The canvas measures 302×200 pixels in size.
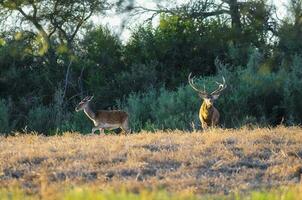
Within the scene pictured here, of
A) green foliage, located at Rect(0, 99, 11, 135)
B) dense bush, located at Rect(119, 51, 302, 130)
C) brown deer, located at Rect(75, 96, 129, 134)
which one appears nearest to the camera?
brown deer, located at Rect(75, 96, 129, 134)

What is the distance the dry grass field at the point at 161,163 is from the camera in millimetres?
10805

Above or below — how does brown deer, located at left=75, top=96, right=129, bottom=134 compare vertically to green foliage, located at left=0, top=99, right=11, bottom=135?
above

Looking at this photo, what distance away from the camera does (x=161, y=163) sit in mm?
12102

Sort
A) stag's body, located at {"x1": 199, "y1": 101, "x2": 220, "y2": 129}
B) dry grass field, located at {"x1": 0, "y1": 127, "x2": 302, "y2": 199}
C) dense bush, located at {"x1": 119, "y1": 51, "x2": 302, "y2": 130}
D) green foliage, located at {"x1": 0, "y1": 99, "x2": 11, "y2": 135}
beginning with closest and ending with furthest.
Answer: dry grass field, located at {"x1": 0, "y1": 127, "x2": 302, "y2": 199}, stag's body, located at {"x1": 199, "y1": 101, "x2": 220, "y2": 129}, dense bush, located at {"x1": 119, "y1": 51, "x2": 302, "y2": 130}, green foliage, located at {"x1": 0, "y1": 99, "x2": 11, "y2": 135}

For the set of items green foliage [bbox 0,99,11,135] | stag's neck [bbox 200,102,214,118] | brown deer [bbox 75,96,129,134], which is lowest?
green foliage [bbox 0,99,11,135]

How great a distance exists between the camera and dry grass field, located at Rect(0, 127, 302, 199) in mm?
10805

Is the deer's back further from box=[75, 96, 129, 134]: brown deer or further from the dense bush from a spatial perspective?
the dense bush

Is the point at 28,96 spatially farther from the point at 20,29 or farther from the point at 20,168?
the point at 20,168

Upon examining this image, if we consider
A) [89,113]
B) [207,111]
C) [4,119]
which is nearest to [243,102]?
[207,111]

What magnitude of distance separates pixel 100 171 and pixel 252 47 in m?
13.7

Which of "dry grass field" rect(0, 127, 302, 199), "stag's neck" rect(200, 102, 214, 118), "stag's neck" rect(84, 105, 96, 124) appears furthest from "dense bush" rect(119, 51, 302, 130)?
"dry grass field" rect(0, 127, 302, 199)

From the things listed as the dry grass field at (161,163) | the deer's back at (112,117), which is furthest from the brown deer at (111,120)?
the dry grass field at (161,163)

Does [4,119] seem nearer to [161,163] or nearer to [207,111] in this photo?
[207,111]

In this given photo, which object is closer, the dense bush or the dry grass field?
the dry grass field
